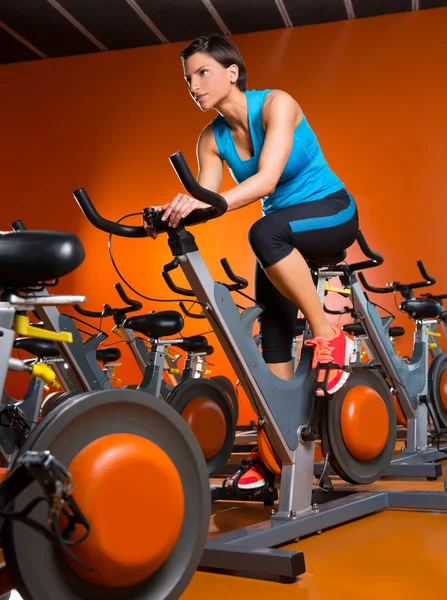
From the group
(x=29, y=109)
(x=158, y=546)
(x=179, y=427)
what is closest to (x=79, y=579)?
(x=158, y=546)

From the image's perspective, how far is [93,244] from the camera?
657 centimetres

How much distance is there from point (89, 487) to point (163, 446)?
0.62 ft

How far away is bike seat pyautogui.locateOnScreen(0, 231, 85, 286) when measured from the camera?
3.44 feet

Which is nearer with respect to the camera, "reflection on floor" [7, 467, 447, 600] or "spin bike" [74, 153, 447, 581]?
"reflection on floor" [7, 467, 447, 600]

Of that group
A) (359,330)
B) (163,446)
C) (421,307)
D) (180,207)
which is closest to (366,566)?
(163,446)

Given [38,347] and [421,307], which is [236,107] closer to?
[38,347]

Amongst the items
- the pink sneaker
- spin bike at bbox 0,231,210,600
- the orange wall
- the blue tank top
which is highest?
the orange wall

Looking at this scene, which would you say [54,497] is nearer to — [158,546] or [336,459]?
[158,546]

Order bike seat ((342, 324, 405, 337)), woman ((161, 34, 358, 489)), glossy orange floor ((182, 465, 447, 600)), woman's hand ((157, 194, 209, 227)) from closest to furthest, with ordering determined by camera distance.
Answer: glossy orange floor ((182, 465, 447, 600)), woman's hand ((157, 194, 209, 227)), woman ((161, 34, 358, 489)), bike seat ((342, 324, 405, 337))

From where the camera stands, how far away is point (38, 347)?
3.34 metres

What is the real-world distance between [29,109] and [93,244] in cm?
158

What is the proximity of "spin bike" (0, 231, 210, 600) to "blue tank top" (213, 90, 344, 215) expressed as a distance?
3.46 ft

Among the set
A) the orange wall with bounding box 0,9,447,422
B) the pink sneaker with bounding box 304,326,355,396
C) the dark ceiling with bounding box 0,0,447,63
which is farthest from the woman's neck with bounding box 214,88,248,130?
the dark ceiling with bounding box 0,0,447,63

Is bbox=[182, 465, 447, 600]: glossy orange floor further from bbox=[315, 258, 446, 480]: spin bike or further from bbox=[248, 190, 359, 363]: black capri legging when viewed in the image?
bbox=[315, 258, 446, 480]: spin bike
